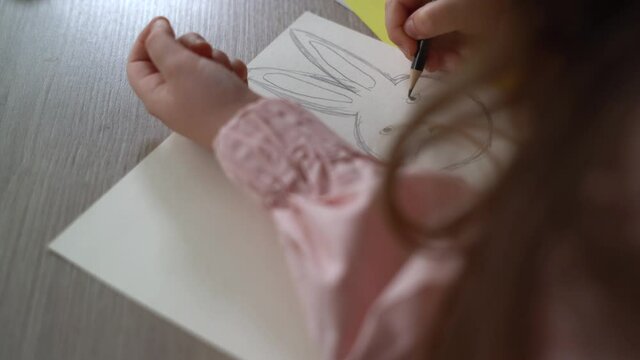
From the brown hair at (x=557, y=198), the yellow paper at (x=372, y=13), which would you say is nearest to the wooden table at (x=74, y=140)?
the yellow paper at (x=372, y=13)

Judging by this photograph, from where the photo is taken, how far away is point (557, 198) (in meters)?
0.33

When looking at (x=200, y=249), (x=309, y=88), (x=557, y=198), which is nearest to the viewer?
(x=557, y=198)

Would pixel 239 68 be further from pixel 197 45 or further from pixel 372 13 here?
pixel 372 13

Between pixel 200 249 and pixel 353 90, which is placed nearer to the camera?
pixel 200 249

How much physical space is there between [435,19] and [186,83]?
24 centimetres

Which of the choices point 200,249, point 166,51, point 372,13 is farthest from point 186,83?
point 372,13

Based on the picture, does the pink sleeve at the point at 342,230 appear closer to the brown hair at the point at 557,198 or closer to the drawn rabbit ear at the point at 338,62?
the brown hair at the point at 557,198

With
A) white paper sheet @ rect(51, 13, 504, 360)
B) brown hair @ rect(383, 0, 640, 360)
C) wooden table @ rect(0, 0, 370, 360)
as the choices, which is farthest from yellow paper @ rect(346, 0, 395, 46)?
brown hair @ rect(383, 0, 640, 360)

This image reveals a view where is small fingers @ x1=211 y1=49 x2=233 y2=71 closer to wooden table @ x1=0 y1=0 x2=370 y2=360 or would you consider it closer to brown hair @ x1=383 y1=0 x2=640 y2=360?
wooden table @ x1=0 y1=0 x2=370 y2=360

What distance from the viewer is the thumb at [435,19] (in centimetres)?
57

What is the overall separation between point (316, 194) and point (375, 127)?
0.48 ft

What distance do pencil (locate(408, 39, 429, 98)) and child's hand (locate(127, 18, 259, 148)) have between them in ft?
0.52

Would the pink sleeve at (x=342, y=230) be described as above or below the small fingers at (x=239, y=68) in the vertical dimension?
below

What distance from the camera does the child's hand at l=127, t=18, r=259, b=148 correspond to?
49 cm
